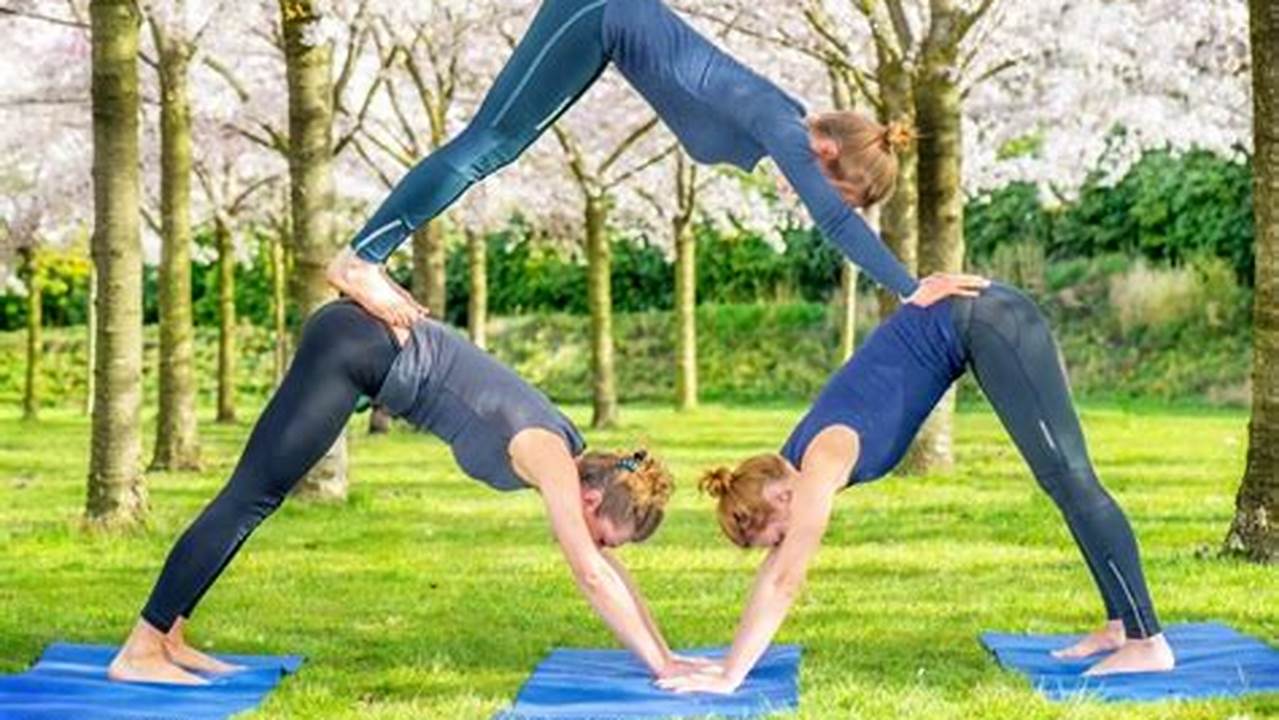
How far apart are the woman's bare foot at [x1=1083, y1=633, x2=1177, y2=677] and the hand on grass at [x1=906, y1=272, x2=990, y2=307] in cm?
126

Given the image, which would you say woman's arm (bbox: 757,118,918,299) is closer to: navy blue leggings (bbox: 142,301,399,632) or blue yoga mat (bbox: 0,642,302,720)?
navy blue leggings (bbox: 142,301,399,632)

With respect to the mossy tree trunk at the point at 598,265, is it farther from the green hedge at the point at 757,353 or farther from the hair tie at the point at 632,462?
the hair tie at the point at 632,462

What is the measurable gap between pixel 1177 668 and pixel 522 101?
2.75m

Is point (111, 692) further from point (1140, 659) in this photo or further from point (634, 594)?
point (1140, 659)

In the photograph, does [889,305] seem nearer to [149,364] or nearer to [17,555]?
[17,555]

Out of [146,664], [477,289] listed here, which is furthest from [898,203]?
[146,664]

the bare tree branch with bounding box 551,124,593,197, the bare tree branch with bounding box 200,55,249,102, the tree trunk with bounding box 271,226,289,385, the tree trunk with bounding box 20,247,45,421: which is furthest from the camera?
the tree trunk with bounding box 20,247,45,421

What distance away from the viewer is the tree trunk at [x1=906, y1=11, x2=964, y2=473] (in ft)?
51.3

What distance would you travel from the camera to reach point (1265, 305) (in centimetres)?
1037

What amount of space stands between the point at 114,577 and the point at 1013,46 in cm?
1033

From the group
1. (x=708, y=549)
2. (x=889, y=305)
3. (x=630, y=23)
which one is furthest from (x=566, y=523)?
(x=889, y=305)

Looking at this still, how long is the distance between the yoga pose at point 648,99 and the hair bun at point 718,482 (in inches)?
30.2

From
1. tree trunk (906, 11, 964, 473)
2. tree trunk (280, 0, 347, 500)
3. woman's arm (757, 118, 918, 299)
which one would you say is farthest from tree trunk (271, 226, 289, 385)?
woman's arm (757, 118, 918, 299)

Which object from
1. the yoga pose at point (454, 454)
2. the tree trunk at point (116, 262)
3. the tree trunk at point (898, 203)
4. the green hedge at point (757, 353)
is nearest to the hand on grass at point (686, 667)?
the yoga pose at point (454, 454)
